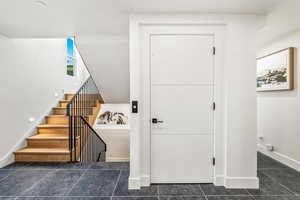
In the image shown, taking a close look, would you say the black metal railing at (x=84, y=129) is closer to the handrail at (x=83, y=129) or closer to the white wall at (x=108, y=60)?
the handrail at (x=83, y=129)

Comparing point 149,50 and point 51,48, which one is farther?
point 51,48

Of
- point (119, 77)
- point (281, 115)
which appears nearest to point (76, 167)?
point (119, 77)

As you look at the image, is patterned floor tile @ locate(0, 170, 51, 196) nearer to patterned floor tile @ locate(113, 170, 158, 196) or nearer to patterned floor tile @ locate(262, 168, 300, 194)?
patterned floor tile @ locate(113, 170, 158, 196)

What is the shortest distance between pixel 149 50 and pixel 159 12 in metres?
0.51

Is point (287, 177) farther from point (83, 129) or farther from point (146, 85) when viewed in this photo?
point (83, 129)

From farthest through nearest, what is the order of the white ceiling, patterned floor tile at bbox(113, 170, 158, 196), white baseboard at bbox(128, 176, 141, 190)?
white baseboard at bbox(128, 176, 141, 190) → patterned floor tile at bbox(113, 170, 158, 196) → the white ceiling

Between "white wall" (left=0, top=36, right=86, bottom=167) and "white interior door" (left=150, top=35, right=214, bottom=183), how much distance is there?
2.76 m

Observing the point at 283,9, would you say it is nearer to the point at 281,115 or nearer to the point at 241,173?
the point at 281,115

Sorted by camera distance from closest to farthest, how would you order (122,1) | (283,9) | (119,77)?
1. (122,1)
2. (283,9)
3. (119,77)

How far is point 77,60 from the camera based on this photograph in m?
5.87

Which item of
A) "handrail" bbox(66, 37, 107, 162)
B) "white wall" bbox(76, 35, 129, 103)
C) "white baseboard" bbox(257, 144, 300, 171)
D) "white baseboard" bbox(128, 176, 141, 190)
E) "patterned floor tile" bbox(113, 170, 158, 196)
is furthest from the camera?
"handrail" bbox(66, 37, 107, 162)

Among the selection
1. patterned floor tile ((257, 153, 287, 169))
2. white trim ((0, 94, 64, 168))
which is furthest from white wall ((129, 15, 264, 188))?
white trim ((0, 94, 64, 168))

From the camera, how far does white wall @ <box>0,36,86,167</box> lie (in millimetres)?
2852

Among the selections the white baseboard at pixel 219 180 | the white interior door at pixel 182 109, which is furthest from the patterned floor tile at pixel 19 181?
the white baseboard at pixel 219 180
